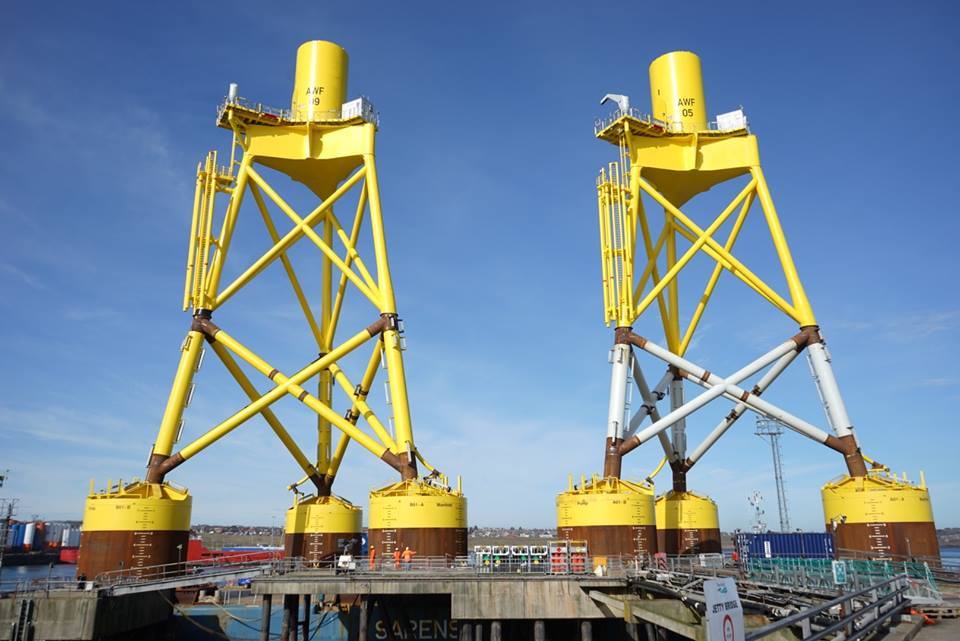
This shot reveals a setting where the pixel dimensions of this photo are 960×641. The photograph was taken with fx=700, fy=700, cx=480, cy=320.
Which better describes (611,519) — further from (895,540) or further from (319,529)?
(319,529)

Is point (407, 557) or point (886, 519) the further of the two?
point (886, 519)

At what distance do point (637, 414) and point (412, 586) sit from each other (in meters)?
19.2

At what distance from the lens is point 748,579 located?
2356 centimetres

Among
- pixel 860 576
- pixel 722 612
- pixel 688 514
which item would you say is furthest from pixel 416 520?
pixel 722 612

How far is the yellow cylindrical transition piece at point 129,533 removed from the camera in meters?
28.3

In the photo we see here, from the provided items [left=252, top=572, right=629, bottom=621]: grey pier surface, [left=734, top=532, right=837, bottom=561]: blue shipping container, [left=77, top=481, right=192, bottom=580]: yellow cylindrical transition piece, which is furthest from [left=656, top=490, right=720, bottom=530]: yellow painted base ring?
[left=77, top=481, right=192, bottom=580]: yellow cylindrical transition piece

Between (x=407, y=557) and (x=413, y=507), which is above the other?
(x=413, y=507)

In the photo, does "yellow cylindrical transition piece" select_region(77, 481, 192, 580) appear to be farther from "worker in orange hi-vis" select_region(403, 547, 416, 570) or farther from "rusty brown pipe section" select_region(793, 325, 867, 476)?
"rusty brown pipe section" select_region(793, 325, 867, 476)

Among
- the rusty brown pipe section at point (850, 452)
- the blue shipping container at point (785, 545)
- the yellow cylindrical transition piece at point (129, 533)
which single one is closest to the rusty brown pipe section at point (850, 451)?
the rusty brown pipe section at point (850, 452)

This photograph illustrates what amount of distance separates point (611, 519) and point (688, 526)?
454 inches

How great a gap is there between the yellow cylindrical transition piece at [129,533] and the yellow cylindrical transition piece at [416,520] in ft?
27.9

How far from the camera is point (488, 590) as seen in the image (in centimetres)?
2578

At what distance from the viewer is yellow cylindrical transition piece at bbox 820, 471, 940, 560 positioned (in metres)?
29.9

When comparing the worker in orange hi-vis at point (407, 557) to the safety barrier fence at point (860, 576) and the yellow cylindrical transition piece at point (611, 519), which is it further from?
the safety barrier fence at point (860, 576)
